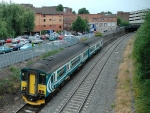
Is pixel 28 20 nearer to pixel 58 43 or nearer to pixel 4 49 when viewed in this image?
pixel 4 49

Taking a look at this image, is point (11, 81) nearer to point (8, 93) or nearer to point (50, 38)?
point (8, 93)

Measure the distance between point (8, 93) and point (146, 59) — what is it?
1032cm

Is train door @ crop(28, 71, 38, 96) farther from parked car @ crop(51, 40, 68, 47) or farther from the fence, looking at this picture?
parked car @ crop(51, 40, 68, 47)

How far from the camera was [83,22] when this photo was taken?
61219mm

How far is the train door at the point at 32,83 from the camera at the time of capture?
12969 mm

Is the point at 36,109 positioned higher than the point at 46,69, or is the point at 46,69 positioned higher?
the point at 46,69

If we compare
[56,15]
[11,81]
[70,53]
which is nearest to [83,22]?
[56,15]

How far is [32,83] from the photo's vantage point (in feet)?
42.9

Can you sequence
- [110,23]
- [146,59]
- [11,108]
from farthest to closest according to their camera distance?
[110,23] → [146,59] → [11,108]

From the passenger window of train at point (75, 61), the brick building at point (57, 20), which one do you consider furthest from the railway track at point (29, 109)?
the brick building at point (57, 20)

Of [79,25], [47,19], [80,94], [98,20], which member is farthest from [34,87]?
[98,20]

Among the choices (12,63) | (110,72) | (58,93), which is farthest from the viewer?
(110,72)

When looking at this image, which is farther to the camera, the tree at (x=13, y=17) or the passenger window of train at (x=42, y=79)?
the tree at (x=13, y=17)

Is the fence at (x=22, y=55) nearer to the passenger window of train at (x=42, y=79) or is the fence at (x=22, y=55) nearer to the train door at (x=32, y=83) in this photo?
the train door at (x=32, y=83)
